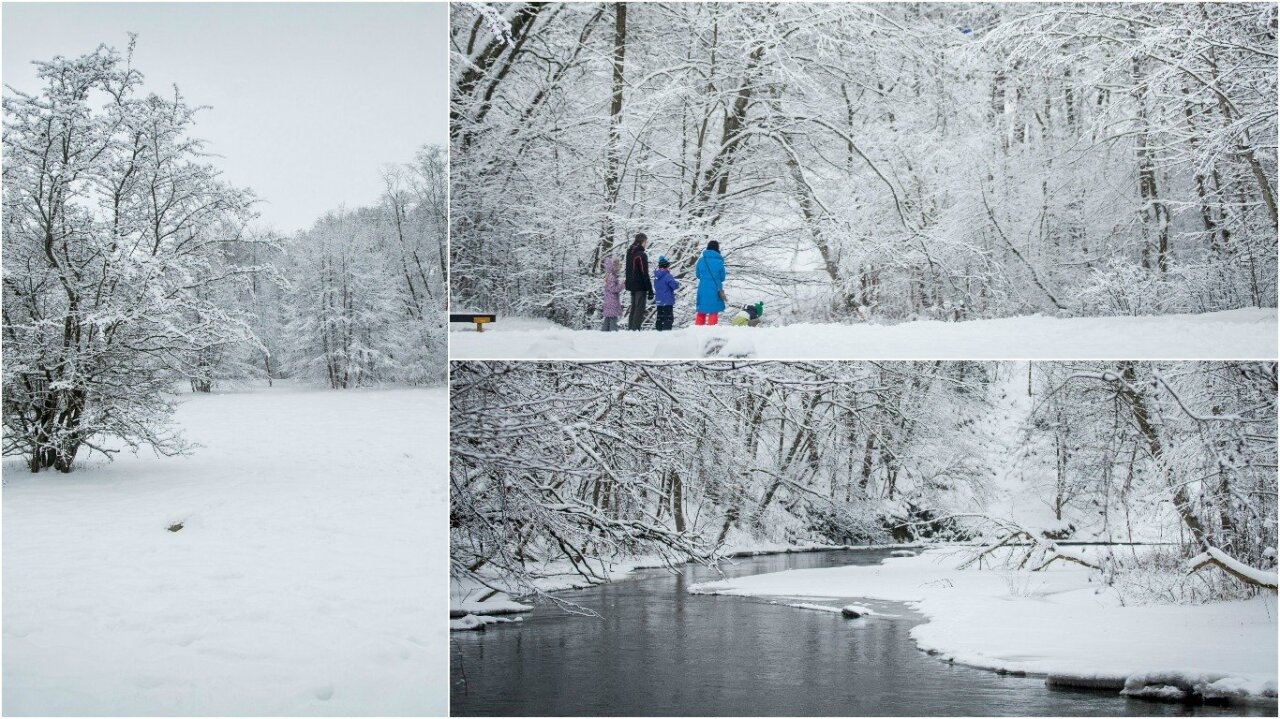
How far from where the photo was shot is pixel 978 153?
20.0 feet

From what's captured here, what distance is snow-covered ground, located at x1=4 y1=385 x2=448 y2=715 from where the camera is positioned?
18.8 ft

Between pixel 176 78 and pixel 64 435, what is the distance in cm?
447

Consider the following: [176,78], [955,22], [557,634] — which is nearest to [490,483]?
[557,634]

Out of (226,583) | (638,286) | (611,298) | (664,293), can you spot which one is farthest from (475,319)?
(226,583)

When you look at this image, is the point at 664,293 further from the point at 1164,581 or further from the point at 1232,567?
the point at 1232,567

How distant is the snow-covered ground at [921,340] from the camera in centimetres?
540

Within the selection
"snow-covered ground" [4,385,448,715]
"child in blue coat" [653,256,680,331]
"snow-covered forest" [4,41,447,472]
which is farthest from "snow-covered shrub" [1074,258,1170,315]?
"snow-covered forest" [4,41,447,472]

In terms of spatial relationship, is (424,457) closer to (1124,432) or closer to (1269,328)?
(1124,432)

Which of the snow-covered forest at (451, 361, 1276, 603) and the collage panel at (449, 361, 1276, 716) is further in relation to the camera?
the snow-covered forest at (451, 361, 1276, 603)

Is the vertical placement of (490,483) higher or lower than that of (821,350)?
lower

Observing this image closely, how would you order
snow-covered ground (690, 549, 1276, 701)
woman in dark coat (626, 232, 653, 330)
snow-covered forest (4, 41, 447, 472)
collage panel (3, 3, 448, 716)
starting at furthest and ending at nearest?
snow-covered forest (4, 41, 447, 472)
collage panel (3, 3, 448, 716)
woman in dark coat (626, 232, 653, 330)
snow-covered ground (690, 549, 1276, 701)

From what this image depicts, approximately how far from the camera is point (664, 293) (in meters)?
5.70

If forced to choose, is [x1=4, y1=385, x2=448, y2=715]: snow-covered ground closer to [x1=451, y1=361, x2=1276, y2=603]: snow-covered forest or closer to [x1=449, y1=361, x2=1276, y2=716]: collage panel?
[x1=449, y1=361, x2=1276, y2=716]: collage panel

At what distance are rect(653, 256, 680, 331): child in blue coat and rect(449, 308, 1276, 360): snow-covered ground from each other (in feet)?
0.43
